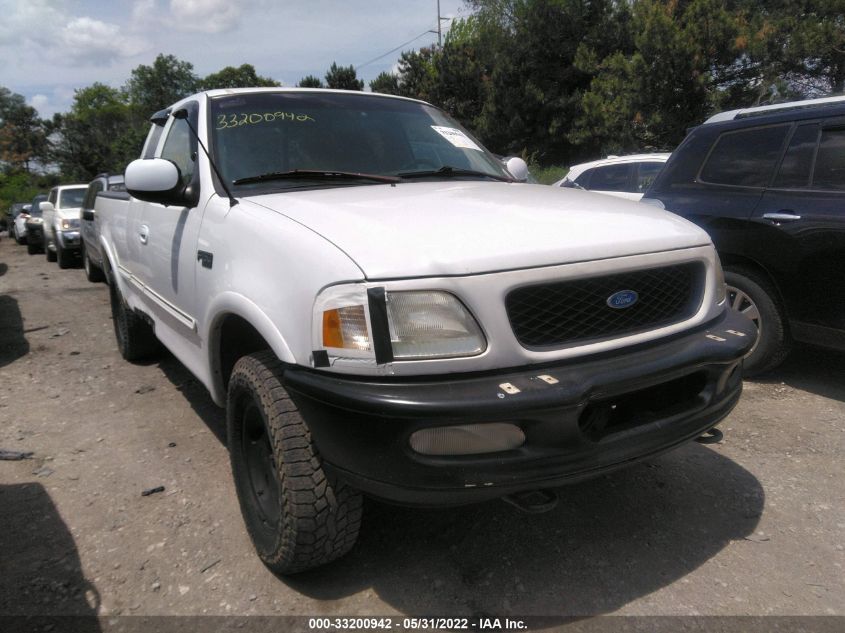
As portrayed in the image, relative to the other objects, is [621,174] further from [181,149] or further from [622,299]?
[622,299]

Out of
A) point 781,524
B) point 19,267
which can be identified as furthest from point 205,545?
point 19,267

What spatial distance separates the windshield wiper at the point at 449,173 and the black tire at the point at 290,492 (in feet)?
3.96

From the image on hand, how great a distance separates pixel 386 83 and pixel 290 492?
3562cm

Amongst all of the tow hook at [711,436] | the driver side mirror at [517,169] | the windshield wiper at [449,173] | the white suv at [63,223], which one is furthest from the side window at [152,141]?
the white suv at [63,223]

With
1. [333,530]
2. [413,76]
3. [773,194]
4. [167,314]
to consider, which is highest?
[413,76]

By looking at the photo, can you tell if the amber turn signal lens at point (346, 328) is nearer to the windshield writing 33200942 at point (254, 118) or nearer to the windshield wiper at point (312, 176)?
the windshield wiper at point (312, 176)

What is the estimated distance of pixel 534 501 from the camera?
2062 mm

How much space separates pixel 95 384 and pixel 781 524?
449cm

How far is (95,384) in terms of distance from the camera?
4.79 meters

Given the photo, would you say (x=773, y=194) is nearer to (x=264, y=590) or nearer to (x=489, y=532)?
(x=489, y=532)

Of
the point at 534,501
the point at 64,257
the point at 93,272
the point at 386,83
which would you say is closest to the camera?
the point at 534,501

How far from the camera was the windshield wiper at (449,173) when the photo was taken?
122 inches

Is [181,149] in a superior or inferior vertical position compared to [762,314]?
superior

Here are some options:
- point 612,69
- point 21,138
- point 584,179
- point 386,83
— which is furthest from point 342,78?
point 21,138
